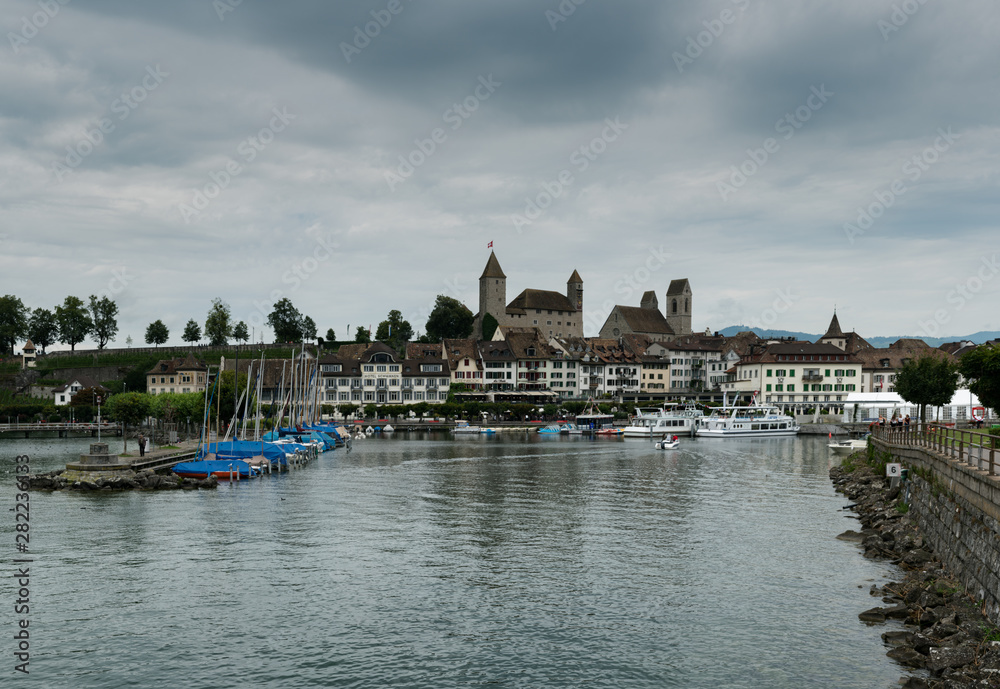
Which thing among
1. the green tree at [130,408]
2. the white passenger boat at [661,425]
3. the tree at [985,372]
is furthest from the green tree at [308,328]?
the tree at [985,372]

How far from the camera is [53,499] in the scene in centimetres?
5003

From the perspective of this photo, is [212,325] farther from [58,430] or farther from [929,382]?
[929,382]

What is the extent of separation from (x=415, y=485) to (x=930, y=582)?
121ft

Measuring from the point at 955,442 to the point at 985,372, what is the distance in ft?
56.8

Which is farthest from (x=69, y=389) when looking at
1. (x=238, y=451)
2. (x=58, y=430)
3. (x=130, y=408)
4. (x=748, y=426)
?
(x=748, y=426)

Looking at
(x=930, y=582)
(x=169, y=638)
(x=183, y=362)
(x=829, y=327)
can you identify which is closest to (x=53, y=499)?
Result: (x=169, y=638)

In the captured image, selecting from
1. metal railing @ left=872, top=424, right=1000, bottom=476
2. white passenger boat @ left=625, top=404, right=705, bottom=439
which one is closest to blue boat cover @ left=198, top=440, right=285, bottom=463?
metal railing @ left=872, top=424, right=1000, bottom=476

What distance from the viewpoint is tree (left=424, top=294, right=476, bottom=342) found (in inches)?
7554

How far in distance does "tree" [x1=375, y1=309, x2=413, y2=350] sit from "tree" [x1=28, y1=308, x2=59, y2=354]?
70800mm

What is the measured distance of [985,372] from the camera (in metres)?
48.6

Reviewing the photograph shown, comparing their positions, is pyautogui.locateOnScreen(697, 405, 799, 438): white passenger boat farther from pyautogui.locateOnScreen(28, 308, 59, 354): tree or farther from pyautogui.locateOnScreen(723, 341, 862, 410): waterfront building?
pyautogui.locateOnScreen(28, 308, 59, 354): tree

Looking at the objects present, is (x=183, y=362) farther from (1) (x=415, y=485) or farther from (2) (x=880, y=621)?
(2) (x=880, y=621)

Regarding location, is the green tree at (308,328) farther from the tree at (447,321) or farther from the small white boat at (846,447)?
the small white boat at (846,447)

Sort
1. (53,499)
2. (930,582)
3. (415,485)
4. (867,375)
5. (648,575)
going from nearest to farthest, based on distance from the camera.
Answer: (930,582) → (648,575) → (53,499) → (415,485) → (867,375)
